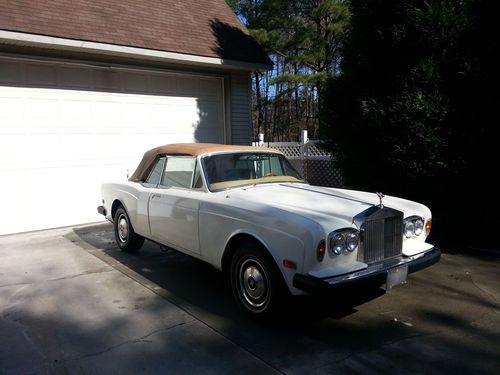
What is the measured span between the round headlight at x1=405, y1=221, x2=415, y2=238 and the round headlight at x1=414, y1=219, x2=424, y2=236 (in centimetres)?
5

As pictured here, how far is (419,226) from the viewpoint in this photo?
174 inches

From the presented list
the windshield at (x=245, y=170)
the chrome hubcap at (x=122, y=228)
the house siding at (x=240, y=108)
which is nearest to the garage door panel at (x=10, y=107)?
the chrome hubcap at (x=122, y=228)

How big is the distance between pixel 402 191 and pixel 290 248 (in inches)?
146

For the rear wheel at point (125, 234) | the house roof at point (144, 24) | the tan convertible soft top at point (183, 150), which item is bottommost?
the rear wheel at point (125, 234)

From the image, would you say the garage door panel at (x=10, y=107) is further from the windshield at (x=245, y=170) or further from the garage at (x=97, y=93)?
the windshield at (x=245, y=170)

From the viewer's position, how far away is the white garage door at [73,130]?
775 centimetres

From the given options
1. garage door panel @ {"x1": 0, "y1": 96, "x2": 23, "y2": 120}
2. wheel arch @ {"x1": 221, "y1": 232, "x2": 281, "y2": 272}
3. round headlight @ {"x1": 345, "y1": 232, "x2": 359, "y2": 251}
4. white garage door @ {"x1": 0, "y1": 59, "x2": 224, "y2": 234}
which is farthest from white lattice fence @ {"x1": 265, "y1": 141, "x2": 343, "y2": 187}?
round headlight @ {"x1": 345, "y1": 232, "x2": 359, "y2": 251}

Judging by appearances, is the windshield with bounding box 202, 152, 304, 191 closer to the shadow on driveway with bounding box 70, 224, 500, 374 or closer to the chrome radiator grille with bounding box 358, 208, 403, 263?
the shadow on driveway with bounding box 70, 224, 500, 374

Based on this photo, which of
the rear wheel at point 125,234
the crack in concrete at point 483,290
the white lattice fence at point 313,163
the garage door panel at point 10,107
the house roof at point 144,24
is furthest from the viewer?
the white lattice fence at point 313,163

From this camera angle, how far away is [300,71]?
2481cm

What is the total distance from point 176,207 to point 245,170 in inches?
33.8

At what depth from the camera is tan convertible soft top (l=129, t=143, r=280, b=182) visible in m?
5.12

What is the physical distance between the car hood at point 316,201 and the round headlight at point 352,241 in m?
0.10

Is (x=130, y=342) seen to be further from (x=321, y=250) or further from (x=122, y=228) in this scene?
(x=122, y=228)
